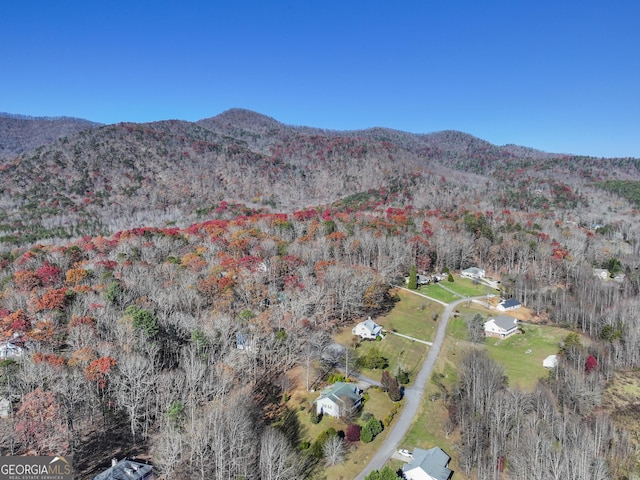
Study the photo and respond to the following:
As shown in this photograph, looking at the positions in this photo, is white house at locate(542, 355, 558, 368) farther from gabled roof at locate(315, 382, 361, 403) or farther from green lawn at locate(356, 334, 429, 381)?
gabled roof at locate(315, 382, 361, 403)

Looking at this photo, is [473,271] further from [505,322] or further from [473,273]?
[505,322]

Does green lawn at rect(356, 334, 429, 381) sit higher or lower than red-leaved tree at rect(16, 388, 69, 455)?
lower

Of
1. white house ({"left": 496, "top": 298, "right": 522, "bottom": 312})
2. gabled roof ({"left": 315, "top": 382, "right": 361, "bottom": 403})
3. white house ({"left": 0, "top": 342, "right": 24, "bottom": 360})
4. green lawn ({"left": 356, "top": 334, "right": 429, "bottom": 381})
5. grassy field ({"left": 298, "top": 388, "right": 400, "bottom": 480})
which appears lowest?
grassy field ({"left": 298, "top": 388, "right": 400, "bottom": 480})

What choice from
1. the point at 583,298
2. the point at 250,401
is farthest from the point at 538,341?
the point at 250,401

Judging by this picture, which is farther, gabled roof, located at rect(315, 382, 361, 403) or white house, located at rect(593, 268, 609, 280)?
white house, located at rect(593, 268, 609, 280)

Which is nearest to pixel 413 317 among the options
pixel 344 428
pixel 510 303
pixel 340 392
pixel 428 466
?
pixel 510 303

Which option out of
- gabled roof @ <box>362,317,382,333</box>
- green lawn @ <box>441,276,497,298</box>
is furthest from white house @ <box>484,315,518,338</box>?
gabled roof @ <box>362,317,382,333</box>

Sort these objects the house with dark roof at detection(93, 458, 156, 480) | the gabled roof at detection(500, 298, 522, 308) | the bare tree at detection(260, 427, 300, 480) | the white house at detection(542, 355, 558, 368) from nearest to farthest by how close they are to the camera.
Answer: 1. the house with dark roof at detection(93, 458, 156, 480)
2. the bare tree at detection(260, 427, 300, 480)
3. the white house at detection(542, 355, 558, 368)
4. the gabled roof at detection(500, 298, 522, 308)

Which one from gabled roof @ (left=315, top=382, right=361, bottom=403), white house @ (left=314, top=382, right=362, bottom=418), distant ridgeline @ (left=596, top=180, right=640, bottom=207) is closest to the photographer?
white house @ (left=314, top=382, right=362, bottom=418)

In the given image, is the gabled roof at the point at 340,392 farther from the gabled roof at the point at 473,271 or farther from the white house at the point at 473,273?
the gabled roof at the point at 473,271
